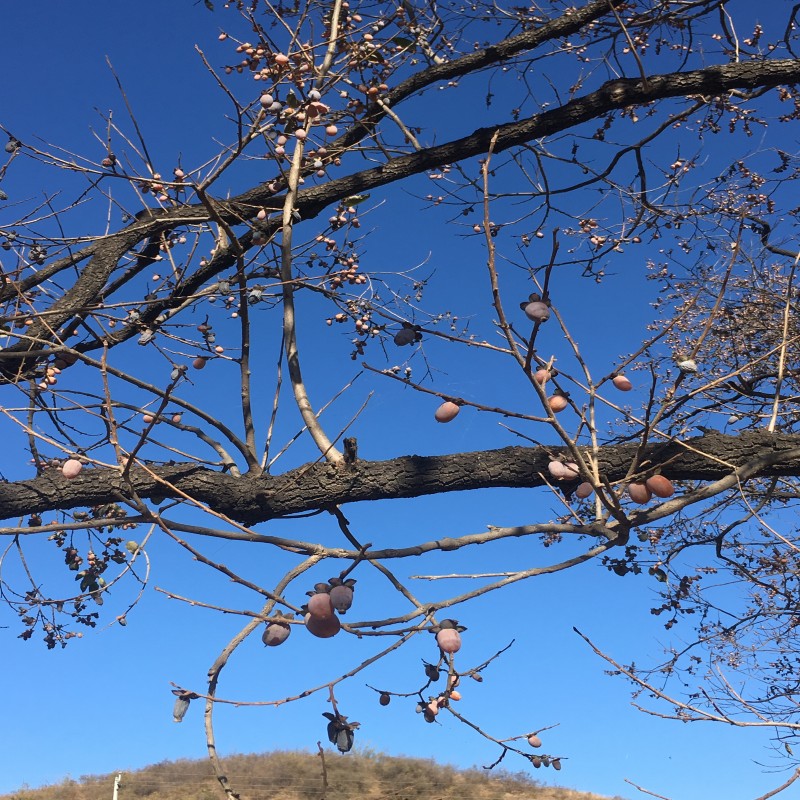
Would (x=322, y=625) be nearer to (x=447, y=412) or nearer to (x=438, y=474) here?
(x=447, y=412)

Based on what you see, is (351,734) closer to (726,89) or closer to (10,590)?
(10,590)

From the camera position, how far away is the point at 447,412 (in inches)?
81.3

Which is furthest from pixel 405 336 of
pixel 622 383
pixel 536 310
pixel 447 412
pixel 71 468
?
pixel 71 468

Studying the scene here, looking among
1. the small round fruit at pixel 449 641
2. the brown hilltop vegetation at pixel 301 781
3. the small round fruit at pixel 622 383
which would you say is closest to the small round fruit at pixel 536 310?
the small round fruit at pixel 622 383

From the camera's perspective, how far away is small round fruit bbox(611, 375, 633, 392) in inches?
88.1

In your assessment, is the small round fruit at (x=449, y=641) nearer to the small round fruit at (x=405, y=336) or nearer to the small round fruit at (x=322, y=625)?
the small round fruit at (x=322, y=625)

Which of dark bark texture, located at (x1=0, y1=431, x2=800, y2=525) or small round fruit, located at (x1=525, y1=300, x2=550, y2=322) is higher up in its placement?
small round fruit, located at (x1=525, y1=300, x2=550, y2=322)

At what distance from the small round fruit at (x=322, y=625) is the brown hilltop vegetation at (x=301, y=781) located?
7.84 m

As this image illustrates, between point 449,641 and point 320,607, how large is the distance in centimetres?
32

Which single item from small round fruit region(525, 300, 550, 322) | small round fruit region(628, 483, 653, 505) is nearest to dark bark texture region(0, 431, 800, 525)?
small round fruit region(628, 483, 653, 505)

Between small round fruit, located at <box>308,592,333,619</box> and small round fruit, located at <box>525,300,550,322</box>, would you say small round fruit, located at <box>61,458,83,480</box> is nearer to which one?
small round fruit, located at <box>308,592,333,619</box>

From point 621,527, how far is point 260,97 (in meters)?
2.25

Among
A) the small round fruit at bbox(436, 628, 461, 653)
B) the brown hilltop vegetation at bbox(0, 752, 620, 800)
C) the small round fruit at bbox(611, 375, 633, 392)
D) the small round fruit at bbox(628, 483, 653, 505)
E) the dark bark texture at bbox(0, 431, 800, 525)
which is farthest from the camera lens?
the brown hilltop vegetation at bbox(0, 752, 620, 800)

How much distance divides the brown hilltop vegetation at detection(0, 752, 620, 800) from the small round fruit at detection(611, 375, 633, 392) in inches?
302
